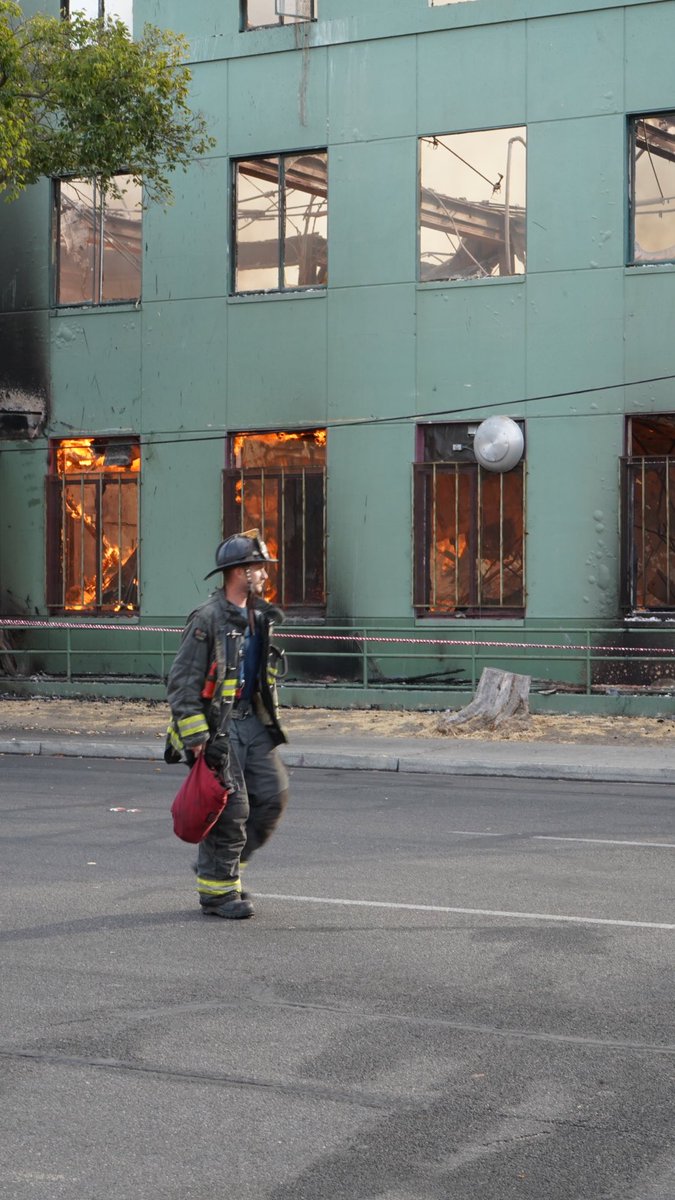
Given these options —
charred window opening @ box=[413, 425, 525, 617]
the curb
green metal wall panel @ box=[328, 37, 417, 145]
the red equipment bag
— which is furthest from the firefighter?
green metal wall panel @ box=[328, 37, 417, 145]

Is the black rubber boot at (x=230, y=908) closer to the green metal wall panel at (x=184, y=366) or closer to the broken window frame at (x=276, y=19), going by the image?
the green metal wall panel at (x=184, y=366)

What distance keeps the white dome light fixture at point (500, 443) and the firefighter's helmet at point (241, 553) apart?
13.0 meters

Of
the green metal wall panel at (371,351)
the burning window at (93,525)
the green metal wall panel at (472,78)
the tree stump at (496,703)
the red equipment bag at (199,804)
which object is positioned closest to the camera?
the red equipment bag at (199,804)

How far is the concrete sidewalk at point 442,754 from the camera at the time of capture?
15359 millimetres

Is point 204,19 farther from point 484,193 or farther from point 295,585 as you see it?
point 295,585

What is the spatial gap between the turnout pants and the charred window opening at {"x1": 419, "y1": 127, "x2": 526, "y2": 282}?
46.1ft

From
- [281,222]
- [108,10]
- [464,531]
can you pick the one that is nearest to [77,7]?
[108,10]

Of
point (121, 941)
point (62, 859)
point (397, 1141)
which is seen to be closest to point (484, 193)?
point (62, 859)

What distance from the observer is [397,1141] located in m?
4.58

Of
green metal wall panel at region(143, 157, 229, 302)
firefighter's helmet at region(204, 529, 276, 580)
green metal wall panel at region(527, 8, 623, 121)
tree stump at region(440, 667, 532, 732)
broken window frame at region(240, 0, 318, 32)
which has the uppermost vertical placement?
broken window frame at region(240, 0, 318, 32)

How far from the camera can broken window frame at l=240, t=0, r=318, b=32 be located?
73.4 ft

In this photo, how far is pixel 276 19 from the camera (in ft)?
74.5

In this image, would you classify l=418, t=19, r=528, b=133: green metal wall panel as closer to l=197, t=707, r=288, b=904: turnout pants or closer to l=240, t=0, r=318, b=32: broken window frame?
l=240, t=0, r=318, b=32: broken window frame

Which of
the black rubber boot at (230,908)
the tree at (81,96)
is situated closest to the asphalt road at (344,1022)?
the black rubber boot at (230,908)
